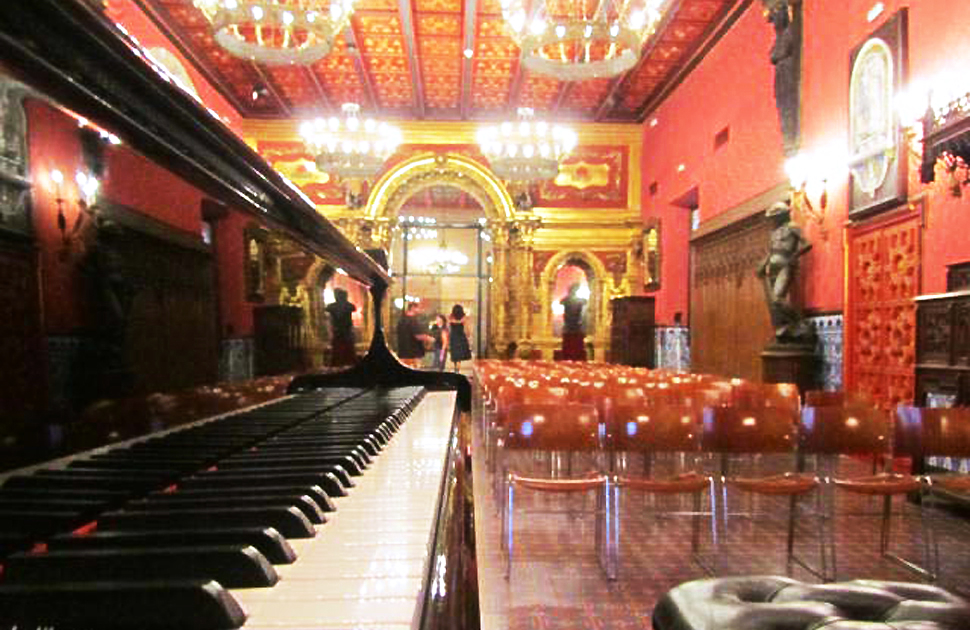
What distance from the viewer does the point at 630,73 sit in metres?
14.6

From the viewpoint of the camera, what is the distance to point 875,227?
7.85m

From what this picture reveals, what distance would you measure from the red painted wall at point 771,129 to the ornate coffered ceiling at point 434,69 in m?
0.66

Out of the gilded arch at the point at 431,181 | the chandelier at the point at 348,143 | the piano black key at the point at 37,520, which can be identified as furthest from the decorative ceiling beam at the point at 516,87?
the piano black key at the point at 37,520

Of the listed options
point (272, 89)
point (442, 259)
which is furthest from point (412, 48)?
point (442, 259)

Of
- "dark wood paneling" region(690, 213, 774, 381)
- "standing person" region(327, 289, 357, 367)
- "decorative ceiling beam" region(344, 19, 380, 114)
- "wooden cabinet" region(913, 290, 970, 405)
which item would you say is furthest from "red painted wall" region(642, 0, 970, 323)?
"decorative ceiling beam" region(344, 19, 380, 114)

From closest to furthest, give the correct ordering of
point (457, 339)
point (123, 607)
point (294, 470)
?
point (123, 607)
point (294, 470)
point (457, 339)

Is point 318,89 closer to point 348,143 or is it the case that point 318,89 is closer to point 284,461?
point 348,143

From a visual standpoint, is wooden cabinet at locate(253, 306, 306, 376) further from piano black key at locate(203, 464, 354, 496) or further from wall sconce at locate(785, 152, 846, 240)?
wall sconce at locate(785, 152, 846, 240)

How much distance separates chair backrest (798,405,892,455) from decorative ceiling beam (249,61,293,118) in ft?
39.8

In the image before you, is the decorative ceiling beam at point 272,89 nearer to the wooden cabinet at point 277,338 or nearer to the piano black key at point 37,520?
the wooden cabinet at point 277,338

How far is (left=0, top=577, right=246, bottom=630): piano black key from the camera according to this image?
0.68 meters

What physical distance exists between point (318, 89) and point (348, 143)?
2.15 m

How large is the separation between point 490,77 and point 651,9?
665 cm

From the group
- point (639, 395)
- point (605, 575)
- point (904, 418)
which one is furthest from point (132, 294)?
point (639, 395)
